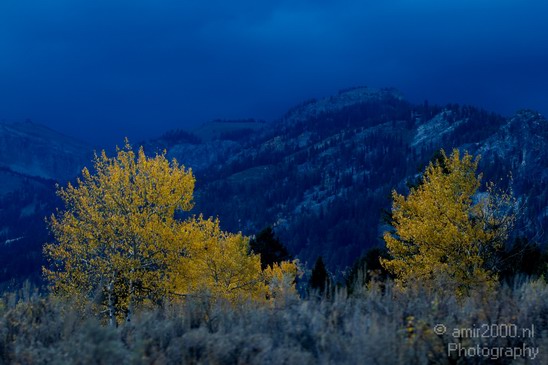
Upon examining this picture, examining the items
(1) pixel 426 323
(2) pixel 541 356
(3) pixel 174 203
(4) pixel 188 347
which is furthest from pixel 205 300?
(3) pixel 174 203

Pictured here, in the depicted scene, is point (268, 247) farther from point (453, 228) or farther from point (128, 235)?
point (453, 228)

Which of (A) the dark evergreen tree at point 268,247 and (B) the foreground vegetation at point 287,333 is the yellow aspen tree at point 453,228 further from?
(A) the dark evergreen tree at point 268,247

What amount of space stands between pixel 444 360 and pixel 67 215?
20075 millimetres

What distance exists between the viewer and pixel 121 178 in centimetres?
2295

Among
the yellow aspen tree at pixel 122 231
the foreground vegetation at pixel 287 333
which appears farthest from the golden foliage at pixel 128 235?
the foreground vegetation at pixel 287 333

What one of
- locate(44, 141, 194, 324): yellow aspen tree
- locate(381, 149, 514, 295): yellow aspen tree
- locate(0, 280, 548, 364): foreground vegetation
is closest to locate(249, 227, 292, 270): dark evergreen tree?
locate(44, 141, 194, 324): yellow aspen tree

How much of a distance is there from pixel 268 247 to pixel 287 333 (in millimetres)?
43605

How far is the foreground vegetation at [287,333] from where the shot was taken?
5.12 m

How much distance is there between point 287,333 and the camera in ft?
19.7

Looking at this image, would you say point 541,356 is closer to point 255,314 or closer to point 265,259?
point 255,314

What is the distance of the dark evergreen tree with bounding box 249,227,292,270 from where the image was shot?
48688 mm

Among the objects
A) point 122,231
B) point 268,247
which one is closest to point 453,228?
point 122,231

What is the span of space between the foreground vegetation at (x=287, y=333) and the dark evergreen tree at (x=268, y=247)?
136 feet

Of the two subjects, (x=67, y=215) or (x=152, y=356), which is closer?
(x=152, y=356)
